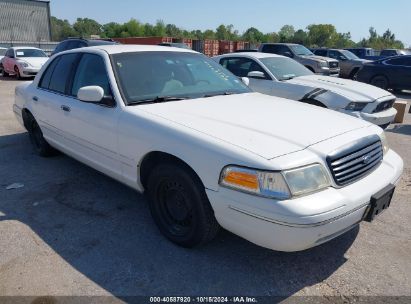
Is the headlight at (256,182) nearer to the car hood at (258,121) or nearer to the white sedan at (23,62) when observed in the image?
the car hood at (258,121)

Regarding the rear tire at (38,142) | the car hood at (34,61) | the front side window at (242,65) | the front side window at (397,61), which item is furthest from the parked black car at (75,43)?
the front side window at (397,61)

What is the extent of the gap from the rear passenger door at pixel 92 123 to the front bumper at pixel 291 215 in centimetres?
133

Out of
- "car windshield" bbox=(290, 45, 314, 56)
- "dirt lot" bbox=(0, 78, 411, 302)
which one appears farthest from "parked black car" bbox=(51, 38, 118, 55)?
"dirt lot" bbox=(0, 78, 411, 302)

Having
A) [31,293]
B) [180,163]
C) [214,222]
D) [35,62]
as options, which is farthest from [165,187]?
[35,62]

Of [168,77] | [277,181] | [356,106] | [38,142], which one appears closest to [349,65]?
[356,106]

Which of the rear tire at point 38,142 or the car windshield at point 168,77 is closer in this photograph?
the car windshield at point 168,77

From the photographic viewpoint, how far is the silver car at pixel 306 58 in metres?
14.7

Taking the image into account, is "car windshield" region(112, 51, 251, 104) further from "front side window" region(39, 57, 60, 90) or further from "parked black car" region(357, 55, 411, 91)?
"parked black car" region(357, 55, 411, 91)

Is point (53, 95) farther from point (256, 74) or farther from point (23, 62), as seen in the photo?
point (23, 62)

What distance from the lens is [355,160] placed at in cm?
283

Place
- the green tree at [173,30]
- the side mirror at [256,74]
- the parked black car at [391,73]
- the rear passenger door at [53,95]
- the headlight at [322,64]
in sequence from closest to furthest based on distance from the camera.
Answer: the rear passenger door at [53,95] → the side mirror at [256,74] → the parked black car at [391,73] → the headlight at [322,64] → the green tree at [173,30]

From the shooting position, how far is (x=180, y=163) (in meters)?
2.98

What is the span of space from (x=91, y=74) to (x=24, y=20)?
44973 millimetres

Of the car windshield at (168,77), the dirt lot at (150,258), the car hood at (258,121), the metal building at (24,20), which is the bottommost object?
the dirt lot at (150,258)
